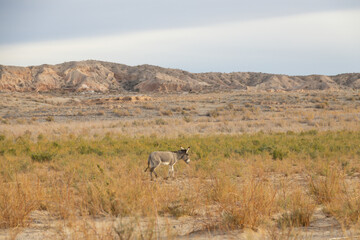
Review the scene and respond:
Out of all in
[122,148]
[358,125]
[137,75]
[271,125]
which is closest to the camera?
[122,148]

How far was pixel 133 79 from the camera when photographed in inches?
4026

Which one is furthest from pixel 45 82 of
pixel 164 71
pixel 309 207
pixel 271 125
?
pixel 309 207

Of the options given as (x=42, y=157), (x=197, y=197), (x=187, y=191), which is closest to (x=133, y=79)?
(x=42, y=157)

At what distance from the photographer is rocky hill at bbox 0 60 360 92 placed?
88500 millimetres

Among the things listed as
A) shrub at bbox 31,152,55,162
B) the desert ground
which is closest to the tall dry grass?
the desert ground

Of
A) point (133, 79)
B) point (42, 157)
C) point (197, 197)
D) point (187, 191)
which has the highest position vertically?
point (133, 79)

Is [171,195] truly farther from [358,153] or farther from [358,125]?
[358,125]

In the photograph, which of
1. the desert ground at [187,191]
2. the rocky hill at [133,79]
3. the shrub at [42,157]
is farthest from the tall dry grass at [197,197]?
the rocky hill at [133,79]

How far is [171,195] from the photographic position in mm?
6758

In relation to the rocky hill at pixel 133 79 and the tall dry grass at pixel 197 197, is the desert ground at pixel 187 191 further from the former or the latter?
the rocky hill at pixel 133 79

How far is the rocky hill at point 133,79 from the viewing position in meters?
88.5

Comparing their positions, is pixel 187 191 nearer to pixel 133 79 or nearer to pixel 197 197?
pixel 197 197

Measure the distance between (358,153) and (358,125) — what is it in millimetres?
12835

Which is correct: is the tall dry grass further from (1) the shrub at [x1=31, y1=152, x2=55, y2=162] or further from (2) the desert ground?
(1) the shrub at [x1=31, y1=152, x2=55, y2=162]
